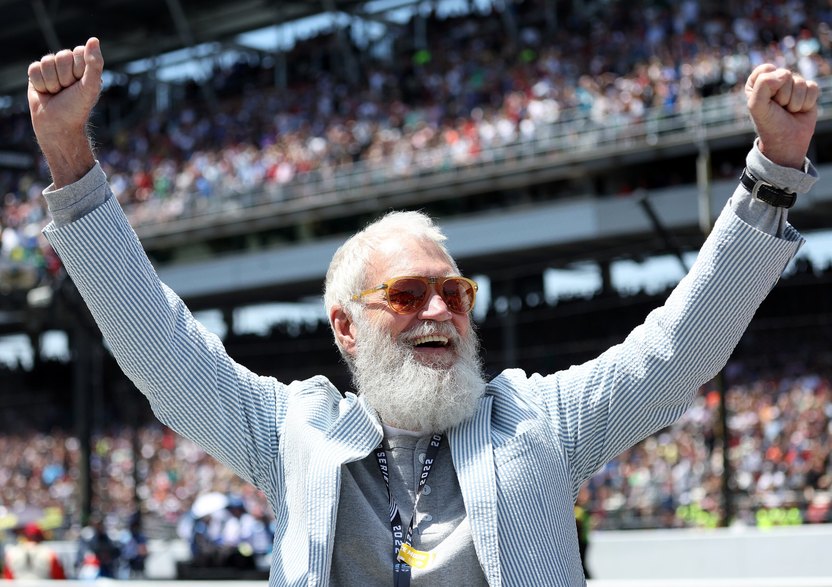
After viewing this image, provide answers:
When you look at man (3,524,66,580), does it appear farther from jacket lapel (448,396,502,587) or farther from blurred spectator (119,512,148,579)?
jacket lapel (448,396,502,587)

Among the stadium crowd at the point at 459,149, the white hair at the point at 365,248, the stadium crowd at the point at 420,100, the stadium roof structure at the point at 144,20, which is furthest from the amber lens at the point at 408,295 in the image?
the stadium roof structure at the point at 144,20

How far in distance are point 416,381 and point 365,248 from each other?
390 millimetres

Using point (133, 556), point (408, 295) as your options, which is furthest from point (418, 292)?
point (133, 556)

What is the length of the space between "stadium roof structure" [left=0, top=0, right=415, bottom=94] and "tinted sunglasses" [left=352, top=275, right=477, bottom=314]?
31.4m

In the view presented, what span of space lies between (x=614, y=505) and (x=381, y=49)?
17607 millimetres

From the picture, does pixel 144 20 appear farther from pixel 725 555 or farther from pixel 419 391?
pixel 419 391

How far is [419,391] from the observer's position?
299 cm

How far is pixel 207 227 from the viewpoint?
30.6 meters

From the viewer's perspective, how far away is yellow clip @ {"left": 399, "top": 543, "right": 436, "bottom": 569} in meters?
2.83

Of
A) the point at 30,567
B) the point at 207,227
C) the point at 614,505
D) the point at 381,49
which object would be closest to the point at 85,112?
the point at 30,567

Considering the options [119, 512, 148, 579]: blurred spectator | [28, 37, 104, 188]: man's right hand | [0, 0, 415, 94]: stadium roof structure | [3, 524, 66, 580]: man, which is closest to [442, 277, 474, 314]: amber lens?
[28, 37, 104, 188]: man's right hand

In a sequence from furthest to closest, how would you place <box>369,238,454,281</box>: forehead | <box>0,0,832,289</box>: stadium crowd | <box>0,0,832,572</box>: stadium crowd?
<box>0,0,832,289</box>: stadium crowd → <box>0,0,832,572</box>: stadium crowd → <box>369,238,454,281</box>: forehead

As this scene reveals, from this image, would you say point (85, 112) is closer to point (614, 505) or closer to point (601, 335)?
point (614, 505)

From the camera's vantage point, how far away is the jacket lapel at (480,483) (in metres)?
2.79
